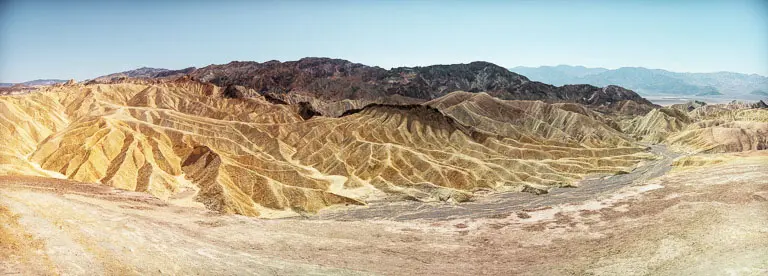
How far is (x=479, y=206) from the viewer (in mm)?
85250

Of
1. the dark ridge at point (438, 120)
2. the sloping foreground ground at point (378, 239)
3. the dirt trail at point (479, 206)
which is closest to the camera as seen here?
the sloping foreground ground at point (378, 239)

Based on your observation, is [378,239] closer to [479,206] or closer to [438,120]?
[479,206]

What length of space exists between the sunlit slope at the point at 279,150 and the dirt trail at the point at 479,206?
474cm

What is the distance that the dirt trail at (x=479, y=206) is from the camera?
251 ft

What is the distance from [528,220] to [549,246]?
46.6 ft

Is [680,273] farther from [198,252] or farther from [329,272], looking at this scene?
[198,252]

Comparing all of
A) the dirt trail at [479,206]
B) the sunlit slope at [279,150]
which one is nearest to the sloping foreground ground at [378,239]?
the dirt trail at [479,206]

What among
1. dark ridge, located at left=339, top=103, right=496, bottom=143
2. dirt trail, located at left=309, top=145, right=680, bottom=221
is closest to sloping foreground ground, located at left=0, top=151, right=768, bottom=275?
dirt trail, located at left=309, top=145, right=680, bottom=221

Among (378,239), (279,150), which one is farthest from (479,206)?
(279,150)

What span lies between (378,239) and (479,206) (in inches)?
1511

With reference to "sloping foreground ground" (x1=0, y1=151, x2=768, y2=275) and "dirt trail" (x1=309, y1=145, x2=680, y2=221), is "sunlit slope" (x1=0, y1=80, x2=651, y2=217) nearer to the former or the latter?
"dirt trail" (x1=309, y1=145, x2=680, y2=221)

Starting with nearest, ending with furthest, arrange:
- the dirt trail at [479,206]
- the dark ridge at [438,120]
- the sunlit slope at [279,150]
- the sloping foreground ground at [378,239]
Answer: the sloping foreground ground at [378,239]
the dirt trail at [479,206]
the sunlit slope at [279,150]
the dark ridge at [438,120]

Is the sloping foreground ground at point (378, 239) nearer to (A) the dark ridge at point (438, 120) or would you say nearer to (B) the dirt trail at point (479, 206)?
(B) the dirt trail at point (479, 206)

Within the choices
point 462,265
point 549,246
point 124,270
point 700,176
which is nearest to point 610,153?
point 700,176
